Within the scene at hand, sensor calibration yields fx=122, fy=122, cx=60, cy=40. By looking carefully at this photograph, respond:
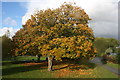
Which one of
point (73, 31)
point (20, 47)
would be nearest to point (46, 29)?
point (73, 31)

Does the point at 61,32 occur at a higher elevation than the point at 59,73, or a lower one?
higher

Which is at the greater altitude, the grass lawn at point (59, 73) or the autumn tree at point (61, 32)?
the autumn tree at point (61, 32)

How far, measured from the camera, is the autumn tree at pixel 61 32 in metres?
13.4

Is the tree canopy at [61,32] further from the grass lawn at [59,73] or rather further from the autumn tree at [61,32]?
the grass lawn at [59,73]

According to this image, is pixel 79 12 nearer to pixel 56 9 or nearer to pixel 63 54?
pixel 56 9

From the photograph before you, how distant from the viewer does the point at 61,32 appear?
14922 millimetres

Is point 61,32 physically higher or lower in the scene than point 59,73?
higher

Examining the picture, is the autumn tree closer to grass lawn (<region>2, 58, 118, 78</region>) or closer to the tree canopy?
the tree canopy

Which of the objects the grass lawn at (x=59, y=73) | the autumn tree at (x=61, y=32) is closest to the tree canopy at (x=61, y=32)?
the autumn tree at (x=61, y=32)

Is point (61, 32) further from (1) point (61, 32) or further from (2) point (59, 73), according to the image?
(2) point (59, 73)

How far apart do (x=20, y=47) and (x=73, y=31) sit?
8.82 meters

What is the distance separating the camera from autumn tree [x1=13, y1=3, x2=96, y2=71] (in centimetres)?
1339

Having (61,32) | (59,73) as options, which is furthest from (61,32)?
(59,73)

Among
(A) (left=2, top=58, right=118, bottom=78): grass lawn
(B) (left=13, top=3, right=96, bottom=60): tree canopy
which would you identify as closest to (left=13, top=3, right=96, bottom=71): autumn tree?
(B) (left=13, top=3, right=96, bottom=60): tree canopy
